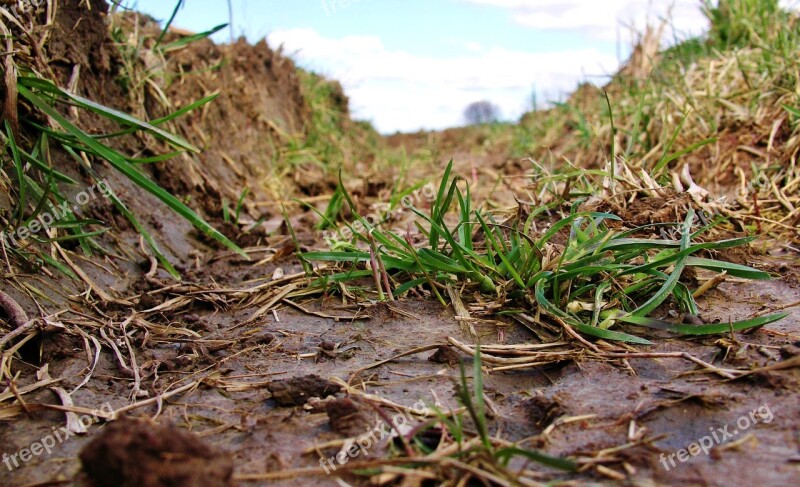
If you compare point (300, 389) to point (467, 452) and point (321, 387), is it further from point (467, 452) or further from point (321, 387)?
point (467, 452)

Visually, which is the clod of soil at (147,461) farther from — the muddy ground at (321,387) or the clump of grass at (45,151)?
the clump of grass at (45,151)

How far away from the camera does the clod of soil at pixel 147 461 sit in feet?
3.62

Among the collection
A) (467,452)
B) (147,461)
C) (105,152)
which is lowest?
(467,452)

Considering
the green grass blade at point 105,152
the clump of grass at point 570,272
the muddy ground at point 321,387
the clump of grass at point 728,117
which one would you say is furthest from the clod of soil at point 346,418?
the clump of grass at point 728,117

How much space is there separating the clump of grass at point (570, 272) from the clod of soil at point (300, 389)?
0.67 m

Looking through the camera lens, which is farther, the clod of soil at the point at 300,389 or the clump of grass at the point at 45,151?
the clump of grass at the point at 45,151

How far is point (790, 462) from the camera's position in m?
1.23

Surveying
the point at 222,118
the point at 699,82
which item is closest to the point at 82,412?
the point at 222,118

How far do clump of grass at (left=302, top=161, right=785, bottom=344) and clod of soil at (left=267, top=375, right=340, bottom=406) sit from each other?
2.20 ft

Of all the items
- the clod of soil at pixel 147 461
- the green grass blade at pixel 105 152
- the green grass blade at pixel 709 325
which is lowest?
the green grass blade at pixel 709 325

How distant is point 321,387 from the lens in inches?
66.0

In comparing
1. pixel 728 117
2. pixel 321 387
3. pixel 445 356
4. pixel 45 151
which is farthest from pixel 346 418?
pixel 728 117

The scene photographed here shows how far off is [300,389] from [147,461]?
587 mm

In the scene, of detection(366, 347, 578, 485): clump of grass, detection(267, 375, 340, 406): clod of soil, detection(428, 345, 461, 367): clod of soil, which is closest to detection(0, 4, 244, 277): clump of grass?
detection(267, 375, 340, 406): clod of soil
